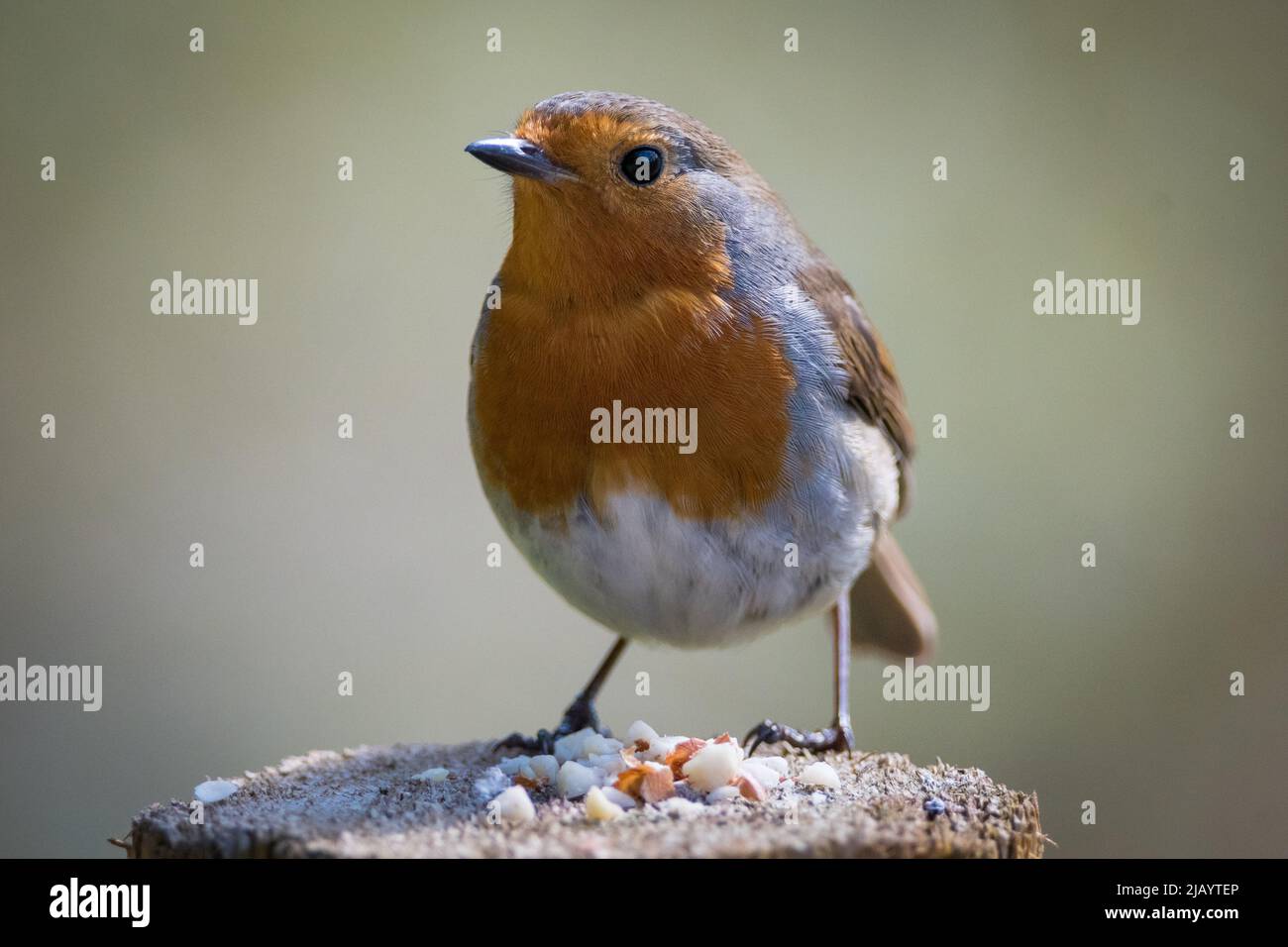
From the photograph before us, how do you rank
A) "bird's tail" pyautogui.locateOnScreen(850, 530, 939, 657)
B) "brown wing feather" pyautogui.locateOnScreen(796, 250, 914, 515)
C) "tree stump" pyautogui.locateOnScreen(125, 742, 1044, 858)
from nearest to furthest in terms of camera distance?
"tree stump" pyautogui.locateOnScreen(125, 742, 1044, 858) < "brown wing feather" pyautogui.locateOnScreen(796, 250, 914, 515) < "bird's tail" pyautogui.locateOnScreen(850, 530, 939, 657)

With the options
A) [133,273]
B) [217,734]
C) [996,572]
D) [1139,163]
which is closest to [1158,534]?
[996,572]

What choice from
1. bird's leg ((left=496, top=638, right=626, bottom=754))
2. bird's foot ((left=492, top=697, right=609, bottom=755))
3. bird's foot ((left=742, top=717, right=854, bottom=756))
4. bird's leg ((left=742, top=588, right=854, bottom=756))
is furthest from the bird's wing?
bird's foot ((left=492, top=697, right=609, bottom=755))

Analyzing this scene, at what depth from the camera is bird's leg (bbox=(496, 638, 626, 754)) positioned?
411cm

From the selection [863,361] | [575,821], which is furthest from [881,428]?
[575,821]

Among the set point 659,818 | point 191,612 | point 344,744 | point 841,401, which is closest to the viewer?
point 659,818

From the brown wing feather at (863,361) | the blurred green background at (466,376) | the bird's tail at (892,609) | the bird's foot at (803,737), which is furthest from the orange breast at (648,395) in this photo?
the blurred green background at (466,376)

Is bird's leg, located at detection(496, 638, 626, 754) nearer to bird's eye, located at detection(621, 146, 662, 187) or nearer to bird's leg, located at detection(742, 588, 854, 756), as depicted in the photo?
bird's leg, located at detection(742, 588, 854, 756)

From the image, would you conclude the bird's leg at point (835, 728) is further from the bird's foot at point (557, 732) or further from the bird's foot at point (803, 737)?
the bird's foot at point (557, 732)

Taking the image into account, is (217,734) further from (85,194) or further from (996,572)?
(996,572)

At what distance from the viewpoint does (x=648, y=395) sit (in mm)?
3635

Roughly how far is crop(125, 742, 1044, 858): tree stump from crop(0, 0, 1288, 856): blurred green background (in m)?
3.06

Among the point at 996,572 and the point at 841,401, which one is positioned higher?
the point at 841,401

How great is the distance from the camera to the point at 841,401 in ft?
13.3

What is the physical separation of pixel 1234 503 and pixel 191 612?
5.70m
